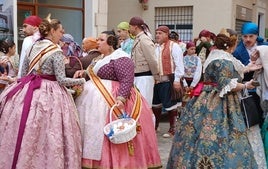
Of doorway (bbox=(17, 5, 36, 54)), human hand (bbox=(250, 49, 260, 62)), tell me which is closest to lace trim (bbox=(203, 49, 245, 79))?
human hand (bbox=(250, 49, 260, 62))

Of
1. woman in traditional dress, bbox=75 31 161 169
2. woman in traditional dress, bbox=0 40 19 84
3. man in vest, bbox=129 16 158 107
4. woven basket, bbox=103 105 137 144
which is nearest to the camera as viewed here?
woven basket, bbox=103 105 137 144

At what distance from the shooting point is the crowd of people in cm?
406

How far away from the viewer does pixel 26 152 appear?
3.96m

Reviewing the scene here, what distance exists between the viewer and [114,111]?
436 cm

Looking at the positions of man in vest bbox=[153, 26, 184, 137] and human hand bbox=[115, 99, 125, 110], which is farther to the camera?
man in vest bbox=[153, 26, 184, 137]

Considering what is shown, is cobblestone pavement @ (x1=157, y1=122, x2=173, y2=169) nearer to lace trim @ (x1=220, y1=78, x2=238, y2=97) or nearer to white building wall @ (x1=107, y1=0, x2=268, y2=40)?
lace trim @ (x1=220, y1=78, x2=238, y2=97)

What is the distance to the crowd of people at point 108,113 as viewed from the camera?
406 centimetres

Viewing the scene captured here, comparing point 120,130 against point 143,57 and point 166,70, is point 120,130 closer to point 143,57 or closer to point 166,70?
point 143,57

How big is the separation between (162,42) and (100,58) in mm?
2631

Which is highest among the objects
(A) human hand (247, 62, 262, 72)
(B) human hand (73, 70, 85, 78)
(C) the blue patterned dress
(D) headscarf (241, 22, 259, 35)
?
(D) headscarf (241, 22, 259, 35)

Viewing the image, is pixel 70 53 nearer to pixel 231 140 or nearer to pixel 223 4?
pixel 231 140

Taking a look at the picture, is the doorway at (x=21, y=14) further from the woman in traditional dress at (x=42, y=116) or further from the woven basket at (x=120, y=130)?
the woven basket at (x=120, y=130)

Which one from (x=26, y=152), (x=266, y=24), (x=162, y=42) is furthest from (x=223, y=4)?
(x=26, y=152)

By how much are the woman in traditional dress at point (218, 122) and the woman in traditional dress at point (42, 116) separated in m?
1.09
